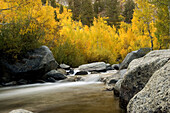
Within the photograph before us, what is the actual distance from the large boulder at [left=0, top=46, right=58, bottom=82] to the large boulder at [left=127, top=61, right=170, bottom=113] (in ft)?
28.5

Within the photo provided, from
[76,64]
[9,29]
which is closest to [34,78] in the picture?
[9,29]

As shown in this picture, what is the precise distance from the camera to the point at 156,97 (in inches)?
74.0

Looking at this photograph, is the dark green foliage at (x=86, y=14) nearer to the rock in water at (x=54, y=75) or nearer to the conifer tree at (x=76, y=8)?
the conifer tree at (x=76, y=8)

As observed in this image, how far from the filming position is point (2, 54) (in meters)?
9.88

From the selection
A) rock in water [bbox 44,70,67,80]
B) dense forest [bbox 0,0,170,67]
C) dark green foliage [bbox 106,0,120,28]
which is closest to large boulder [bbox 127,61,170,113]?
dense forest [bbox 0,0,170,67]

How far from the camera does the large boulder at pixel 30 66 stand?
9737mm

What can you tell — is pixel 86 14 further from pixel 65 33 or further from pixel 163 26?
pixel 163 26

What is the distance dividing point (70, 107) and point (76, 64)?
515 inches

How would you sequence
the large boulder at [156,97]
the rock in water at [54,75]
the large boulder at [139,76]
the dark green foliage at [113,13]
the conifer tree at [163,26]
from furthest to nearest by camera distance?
the dark green foliage at [113,13] → the rock in water at [54,75] → the conifer tree at [163,26] → the large boulder at [139,76] → the large boulder at [156,97]

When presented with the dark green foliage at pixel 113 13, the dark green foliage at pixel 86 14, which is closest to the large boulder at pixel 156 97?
the dark green foliage at pixel 113 13

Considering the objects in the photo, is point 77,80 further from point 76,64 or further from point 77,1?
point 77,1

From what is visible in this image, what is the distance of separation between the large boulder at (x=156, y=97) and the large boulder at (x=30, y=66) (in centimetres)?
869

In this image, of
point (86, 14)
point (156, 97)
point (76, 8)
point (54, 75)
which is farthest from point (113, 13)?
point (156, 97)

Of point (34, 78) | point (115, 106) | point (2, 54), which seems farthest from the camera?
point (34, 78)
